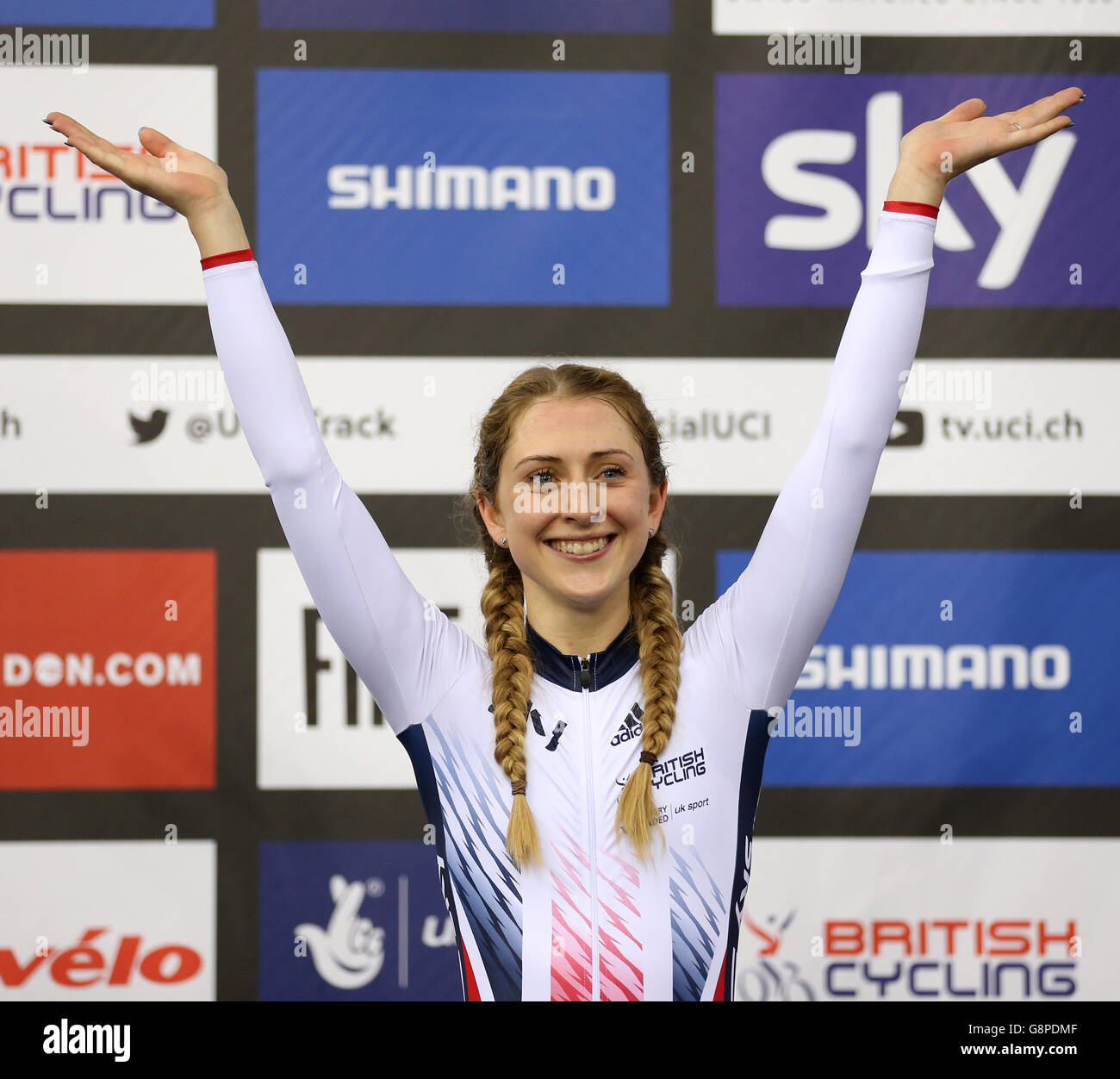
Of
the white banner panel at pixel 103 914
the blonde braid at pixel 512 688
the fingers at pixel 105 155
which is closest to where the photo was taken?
the fingers at pixel 105 155

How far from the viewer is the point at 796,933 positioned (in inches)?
85.5

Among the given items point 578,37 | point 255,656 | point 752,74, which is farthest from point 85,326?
point 752,74

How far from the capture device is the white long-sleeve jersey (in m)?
1.03

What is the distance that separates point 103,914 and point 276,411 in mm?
1583

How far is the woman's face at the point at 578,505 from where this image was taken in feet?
3.62

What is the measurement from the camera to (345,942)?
218 cm

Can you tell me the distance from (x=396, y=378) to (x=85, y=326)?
2.14 feet

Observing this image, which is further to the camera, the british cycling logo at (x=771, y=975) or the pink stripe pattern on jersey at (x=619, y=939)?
the british cycling logo at (x=771, y=975)

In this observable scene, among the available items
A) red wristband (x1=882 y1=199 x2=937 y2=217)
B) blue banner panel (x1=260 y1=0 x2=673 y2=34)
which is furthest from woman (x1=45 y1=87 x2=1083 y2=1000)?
blue banner panel (x1=260 y1=0 x2=673 y2=34)

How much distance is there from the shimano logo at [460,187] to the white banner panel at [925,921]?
1.41 meters

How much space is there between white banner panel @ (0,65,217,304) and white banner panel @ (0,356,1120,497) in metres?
0.16

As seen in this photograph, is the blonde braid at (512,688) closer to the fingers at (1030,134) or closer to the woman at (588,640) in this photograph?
the woman at (588,640)

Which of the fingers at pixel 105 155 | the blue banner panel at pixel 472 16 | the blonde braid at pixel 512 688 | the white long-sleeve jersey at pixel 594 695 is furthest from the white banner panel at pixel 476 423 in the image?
the fingers at pixel 105 155
